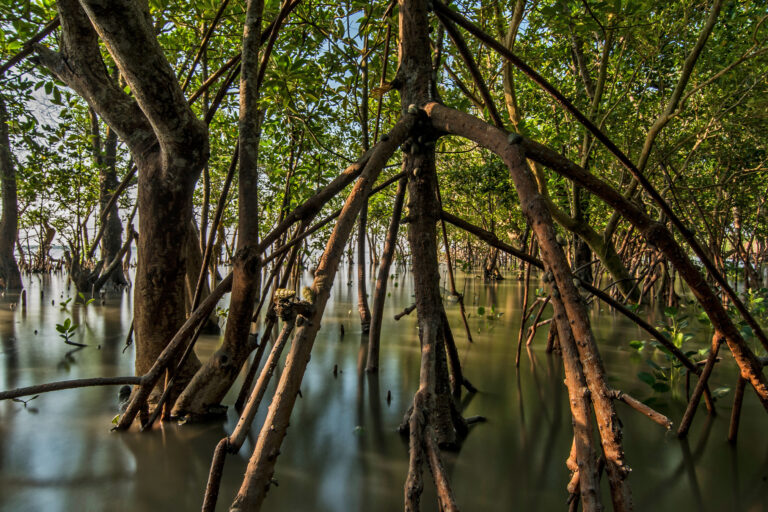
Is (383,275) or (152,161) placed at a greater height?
(152,161)

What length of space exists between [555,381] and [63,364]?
4564mm

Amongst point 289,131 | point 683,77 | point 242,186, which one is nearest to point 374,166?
point 242,186

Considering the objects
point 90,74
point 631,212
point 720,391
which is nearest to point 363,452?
point 631,212

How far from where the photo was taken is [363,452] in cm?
230

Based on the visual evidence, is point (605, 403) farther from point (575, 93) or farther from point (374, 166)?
point (575, 93)

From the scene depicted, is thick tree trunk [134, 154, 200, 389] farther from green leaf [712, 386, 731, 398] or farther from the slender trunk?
green leaf [712, 386, 731, 398]

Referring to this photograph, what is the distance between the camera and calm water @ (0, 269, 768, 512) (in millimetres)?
1862

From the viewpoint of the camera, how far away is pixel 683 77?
3818mm

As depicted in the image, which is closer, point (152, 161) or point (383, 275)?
point (152, 161)

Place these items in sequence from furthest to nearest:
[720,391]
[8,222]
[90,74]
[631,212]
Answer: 1. [8,222]
2. [720,391]
3. [90,74]
4. [631,212]

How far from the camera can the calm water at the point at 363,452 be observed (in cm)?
186

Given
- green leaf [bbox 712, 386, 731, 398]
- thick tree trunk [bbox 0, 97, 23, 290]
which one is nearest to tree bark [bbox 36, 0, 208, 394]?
green leaf [bbox 712, 386, 731, 398]

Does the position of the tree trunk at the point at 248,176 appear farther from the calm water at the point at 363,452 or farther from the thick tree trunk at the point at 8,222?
the thick tree trunk at the point at 8,222

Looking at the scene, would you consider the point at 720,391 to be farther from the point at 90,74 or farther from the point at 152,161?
the point at 90,74
